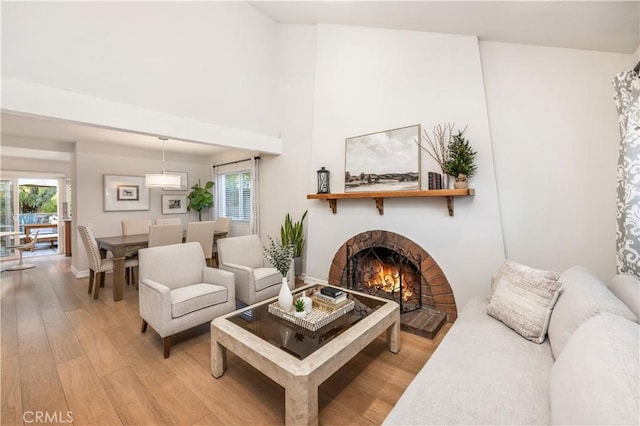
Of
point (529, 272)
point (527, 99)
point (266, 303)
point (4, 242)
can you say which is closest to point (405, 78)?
point (527, 99)

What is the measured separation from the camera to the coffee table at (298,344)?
1.45m

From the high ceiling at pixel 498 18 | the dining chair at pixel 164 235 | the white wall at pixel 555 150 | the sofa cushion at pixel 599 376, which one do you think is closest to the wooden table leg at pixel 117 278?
the dining chair at pixel 164 235

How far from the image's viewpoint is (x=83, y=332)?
2695 millimetres

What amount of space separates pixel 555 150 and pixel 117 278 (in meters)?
5.23

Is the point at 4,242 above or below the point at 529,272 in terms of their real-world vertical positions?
above

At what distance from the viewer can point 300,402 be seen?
1.42m

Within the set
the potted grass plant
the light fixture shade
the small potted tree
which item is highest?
the light fixture shade

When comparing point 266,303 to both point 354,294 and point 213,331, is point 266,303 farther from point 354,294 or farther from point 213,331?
point 354,294

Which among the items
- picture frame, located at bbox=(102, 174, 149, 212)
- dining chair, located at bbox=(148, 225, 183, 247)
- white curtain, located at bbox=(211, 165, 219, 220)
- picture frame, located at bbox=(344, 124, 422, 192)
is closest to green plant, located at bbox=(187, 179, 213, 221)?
white curtain, located at bbox=(211, 165, 219, 220)

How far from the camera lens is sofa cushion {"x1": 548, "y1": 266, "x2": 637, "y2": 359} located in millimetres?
1362

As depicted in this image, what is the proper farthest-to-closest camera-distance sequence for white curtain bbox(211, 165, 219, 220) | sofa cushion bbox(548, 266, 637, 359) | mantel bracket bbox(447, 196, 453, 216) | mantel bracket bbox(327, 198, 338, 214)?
white curtain bbox(211, 165, 219, 220)
mantel bracket bbox(327, 198, 338, 214)
mantel bracket bbox(447, 196, 453, 216)
sofa cushion bbox(548, 266, 637, 359)

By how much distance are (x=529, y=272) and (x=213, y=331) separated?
2.31 metres

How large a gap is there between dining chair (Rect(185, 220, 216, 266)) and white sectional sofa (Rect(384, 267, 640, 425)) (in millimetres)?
3835

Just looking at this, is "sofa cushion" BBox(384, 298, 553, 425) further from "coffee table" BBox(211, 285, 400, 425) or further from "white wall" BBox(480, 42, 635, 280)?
"white wall" BBox(480, 42, 635, 280)
